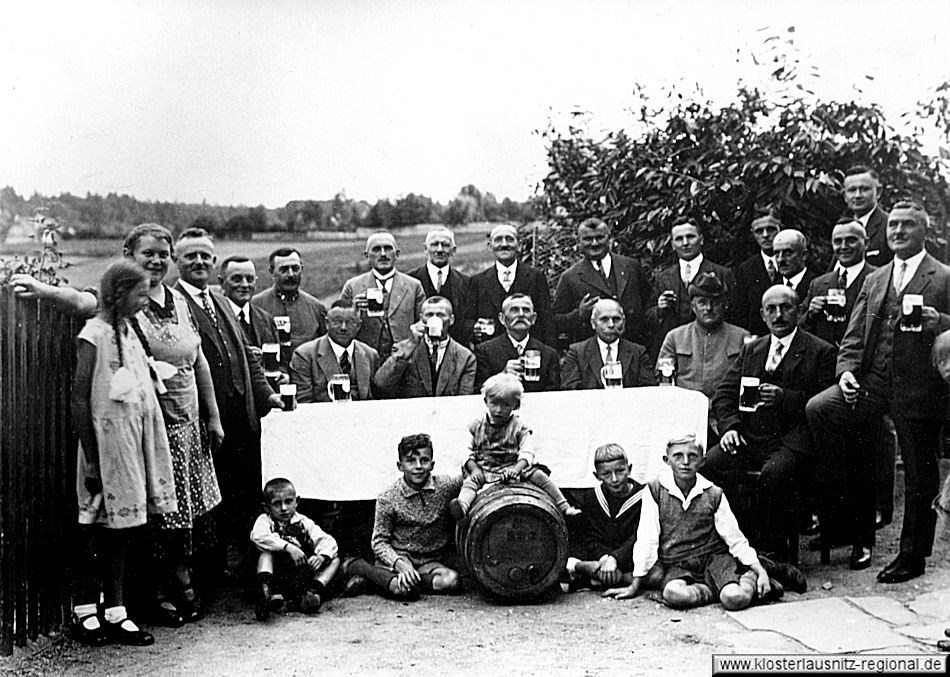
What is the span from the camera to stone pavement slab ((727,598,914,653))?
507 centimetres

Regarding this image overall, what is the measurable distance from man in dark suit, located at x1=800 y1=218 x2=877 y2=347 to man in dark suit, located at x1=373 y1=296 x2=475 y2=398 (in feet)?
6.08

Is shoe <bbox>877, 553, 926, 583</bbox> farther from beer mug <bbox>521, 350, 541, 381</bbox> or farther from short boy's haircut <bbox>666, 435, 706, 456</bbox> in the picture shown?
beer mug <bbox>521, 350, 541, 381</bbox>

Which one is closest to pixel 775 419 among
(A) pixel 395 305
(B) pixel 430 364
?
(B) pixel 430 364

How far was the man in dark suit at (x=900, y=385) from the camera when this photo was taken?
5723mm

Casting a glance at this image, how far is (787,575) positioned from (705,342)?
129cm

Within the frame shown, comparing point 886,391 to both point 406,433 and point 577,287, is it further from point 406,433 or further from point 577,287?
point 406,433

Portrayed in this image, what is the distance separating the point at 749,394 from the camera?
5961mm

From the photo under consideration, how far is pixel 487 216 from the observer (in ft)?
20.0

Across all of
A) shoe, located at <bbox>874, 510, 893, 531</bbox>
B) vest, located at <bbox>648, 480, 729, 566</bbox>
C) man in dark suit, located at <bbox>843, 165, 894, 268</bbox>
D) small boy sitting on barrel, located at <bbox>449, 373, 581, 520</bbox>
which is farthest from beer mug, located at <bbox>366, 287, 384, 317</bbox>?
shoe, located at <bbox>874, 510, 893, 531</bbox>

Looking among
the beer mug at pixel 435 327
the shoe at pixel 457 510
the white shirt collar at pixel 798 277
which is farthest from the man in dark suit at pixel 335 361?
the white shirt collar at pixel 798 277

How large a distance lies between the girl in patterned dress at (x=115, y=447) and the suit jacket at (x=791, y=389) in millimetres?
2937

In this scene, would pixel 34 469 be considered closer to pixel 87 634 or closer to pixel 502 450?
pixel 87 634

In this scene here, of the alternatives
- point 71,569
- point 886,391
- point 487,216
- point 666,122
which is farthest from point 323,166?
point 886,391

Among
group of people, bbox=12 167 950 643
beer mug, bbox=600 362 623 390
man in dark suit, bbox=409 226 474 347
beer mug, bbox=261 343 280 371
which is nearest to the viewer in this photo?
group of people, bbox=12 167 950 643
